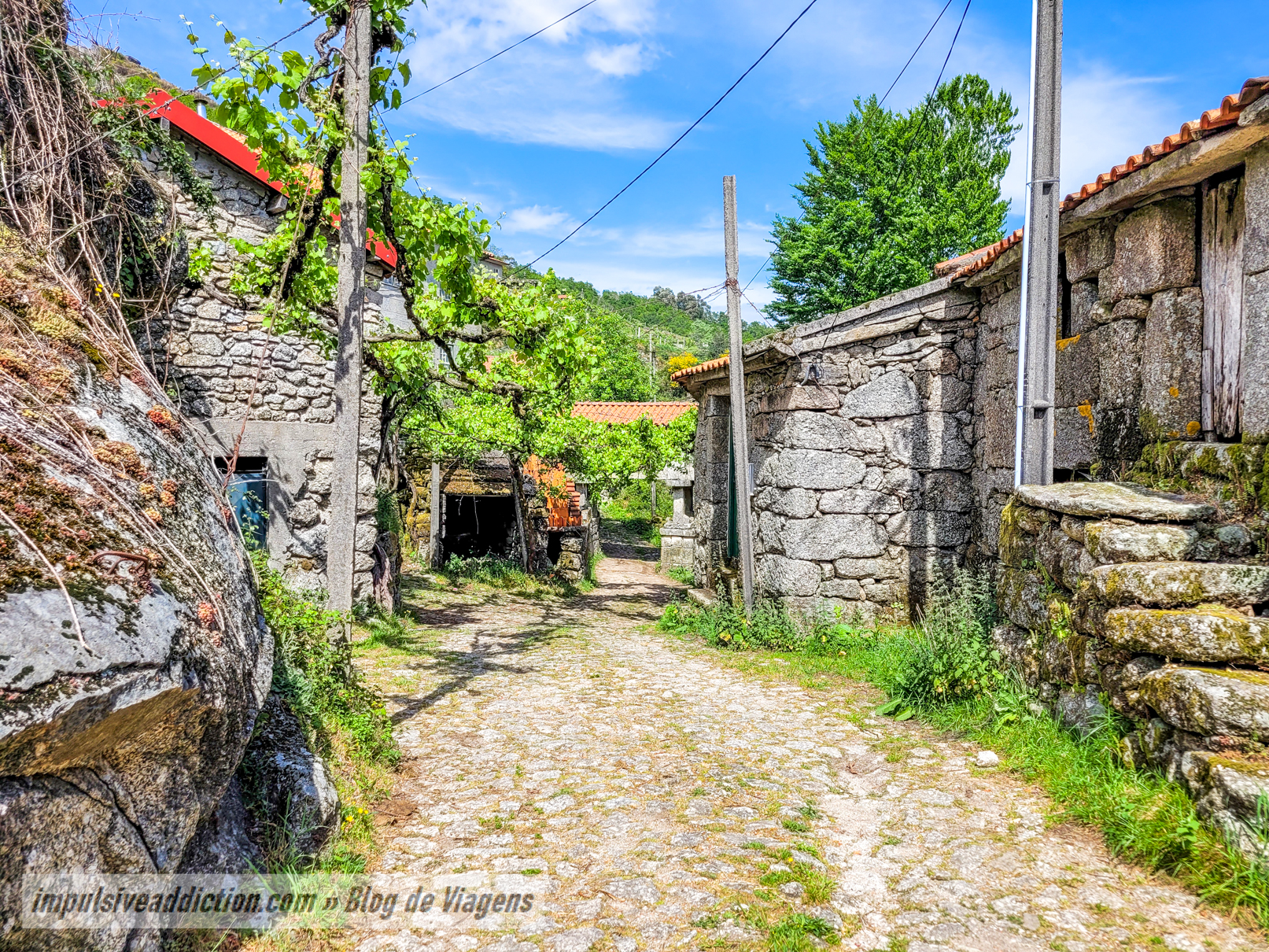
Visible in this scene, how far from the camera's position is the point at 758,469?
26.0 feet

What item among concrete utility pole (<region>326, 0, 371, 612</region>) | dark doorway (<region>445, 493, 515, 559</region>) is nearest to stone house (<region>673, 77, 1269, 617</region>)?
concrete utility pole (<region>326, 0, 371, 612</region>)

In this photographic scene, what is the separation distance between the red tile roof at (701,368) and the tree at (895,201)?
1431 cm

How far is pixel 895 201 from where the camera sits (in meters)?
23.0

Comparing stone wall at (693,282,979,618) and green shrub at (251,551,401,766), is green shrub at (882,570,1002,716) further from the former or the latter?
green shrub at (251,551,401,766)

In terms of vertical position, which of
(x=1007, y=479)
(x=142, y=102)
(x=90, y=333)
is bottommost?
(x=1007, y=479)

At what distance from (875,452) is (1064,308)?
199 cm

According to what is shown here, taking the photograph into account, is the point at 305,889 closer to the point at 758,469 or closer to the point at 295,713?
the point at 295,713

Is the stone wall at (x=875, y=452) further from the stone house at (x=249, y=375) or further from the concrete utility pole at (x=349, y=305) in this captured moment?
the stone house at (x=249, y=375)

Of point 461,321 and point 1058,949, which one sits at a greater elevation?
point 461,321

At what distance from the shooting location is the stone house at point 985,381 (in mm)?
4047

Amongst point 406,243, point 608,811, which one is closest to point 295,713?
point 608,811

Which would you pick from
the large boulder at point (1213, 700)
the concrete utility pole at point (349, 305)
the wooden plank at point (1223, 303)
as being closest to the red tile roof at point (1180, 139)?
the wooden plank at point (1223, 303)

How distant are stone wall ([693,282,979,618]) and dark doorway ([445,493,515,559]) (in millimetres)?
9876

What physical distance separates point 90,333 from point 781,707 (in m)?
4.60
